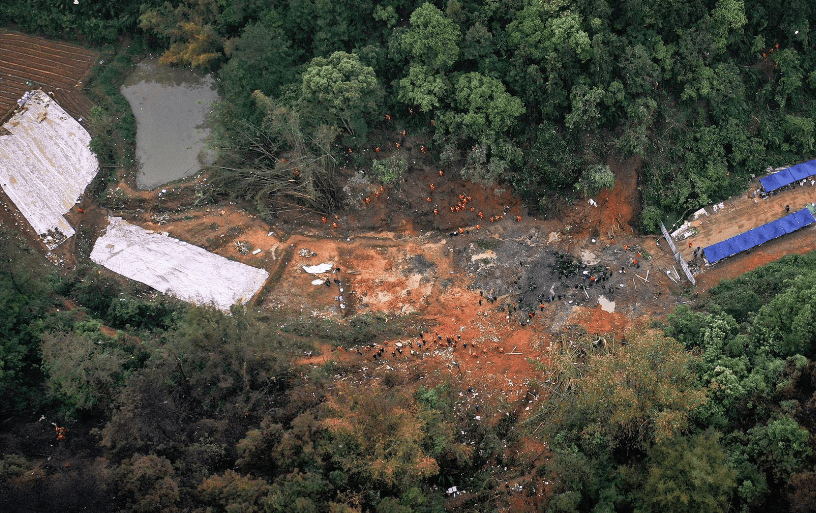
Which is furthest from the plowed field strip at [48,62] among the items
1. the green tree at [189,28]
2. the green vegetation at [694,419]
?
the green vegetation at [694,419]

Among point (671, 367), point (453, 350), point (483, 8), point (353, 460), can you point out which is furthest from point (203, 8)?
point (671, 367)

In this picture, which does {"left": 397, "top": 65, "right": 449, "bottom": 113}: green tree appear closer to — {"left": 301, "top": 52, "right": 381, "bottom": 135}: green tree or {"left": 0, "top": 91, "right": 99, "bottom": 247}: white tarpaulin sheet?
{"left": 301, "top": 52, "right": 381, "bottom": 135}: green tree

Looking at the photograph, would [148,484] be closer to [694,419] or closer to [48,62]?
[694,419]

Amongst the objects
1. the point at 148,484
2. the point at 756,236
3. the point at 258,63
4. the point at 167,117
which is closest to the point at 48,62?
the point at 167,117

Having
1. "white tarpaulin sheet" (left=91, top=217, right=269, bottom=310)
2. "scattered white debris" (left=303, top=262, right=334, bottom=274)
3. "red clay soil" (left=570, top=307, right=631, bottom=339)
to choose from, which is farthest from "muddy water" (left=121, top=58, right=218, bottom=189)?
"red clay soil" (left=570, top=307, right=631, bottom=339)

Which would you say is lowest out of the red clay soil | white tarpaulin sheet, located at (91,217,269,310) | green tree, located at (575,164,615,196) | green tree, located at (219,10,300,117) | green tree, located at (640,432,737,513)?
the red clay soil

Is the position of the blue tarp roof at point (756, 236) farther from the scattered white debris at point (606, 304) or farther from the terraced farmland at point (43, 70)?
the terraced farmland at point (43, 70)
